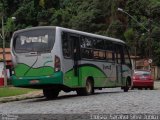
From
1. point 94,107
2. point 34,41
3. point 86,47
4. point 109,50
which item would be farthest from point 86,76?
point 94,107

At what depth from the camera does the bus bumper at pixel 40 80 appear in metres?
22.8

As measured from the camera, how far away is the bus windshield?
22984 millimetres

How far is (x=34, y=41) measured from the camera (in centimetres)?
2328

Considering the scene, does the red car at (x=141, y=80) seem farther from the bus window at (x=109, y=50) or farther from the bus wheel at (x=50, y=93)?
the bus wheel at (x=50, y=93)

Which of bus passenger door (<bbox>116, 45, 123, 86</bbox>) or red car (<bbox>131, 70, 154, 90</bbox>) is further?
red car (<bbox>131, 70, 154, 90</bbox>)

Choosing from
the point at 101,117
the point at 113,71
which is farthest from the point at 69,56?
the point at 101,117

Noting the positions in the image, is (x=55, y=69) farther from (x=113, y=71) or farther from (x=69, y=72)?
(x=113, y=71)

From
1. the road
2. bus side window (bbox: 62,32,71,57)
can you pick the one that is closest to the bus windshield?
bus side window (bbox: 62,32,71,57)

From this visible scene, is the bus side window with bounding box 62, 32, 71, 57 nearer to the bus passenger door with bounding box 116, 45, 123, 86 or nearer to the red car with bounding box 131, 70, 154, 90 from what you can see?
the bus passenger door with bounding box 116, 45, 123, 86

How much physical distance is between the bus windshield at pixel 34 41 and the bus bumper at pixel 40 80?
1.19m

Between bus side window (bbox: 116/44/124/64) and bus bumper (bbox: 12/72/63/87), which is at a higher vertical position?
bus side window (bbox: 116/44/124/64)

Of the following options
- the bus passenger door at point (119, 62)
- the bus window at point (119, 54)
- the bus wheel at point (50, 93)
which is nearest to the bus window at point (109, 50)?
the bus window at point (119, 54)

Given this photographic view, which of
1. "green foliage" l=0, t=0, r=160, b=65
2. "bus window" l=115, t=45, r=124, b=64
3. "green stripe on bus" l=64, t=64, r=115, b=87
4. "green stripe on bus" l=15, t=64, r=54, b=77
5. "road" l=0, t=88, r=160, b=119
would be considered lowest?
"road" l=0, t=88, r=160, b=119

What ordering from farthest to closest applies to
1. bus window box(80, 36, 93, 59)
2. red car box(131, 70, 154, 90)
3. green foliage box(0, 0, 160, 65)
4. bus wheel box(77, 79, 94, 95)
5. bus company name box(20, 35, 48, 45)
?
green foliage box(0, 0, 160, 65) < red car box(131, 70, 154, 90) < bus wheel box(77, 79, 94, 95) < bus window box(80, 36, 93, 59) < bus company name box(20, 35, 48, 45)
